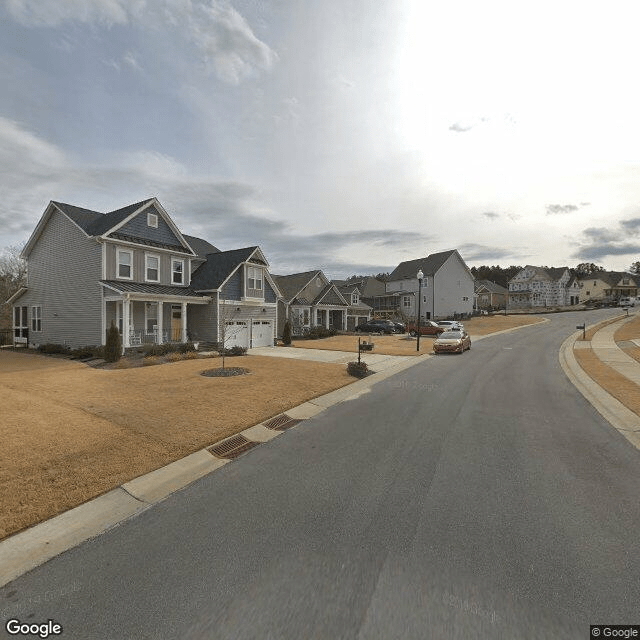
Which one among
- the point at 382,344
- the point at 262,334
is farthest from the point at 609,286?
the point at 262,334

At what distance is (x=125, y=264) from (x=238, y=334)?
29.1 feet

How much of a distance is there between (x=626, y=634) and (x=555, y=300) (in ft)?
334

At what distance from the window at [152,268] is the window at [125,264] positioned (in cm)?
111

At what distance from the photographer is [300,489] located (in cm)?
510

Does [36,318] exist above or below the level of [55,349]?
above

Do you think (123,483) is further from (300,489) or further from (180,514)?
(300,489)

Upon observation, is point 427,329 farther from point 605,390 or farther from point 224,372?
point 224,372

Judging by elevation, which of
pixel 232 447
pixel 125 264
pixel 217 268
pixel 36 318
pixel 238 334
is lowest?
pixel 232 447

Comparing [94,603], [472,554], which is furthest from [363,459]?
[94,603]

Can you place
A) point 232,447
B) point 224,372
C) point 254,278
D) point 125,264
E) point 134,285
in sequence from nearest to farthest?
1. point 232,447
2. point 224,372
3. point 134,285
4. point 125,264
5. point 254,278

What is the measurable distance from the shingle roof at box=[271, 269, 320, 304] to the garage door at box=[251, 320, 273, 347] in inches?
366

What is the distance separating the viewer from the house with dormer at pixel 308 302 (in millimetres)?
37969

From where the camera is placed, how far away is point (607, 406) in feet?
31.8

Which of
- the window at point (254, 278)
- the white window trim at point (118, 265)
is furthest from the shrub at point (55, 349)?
the window at point (254, 278)
